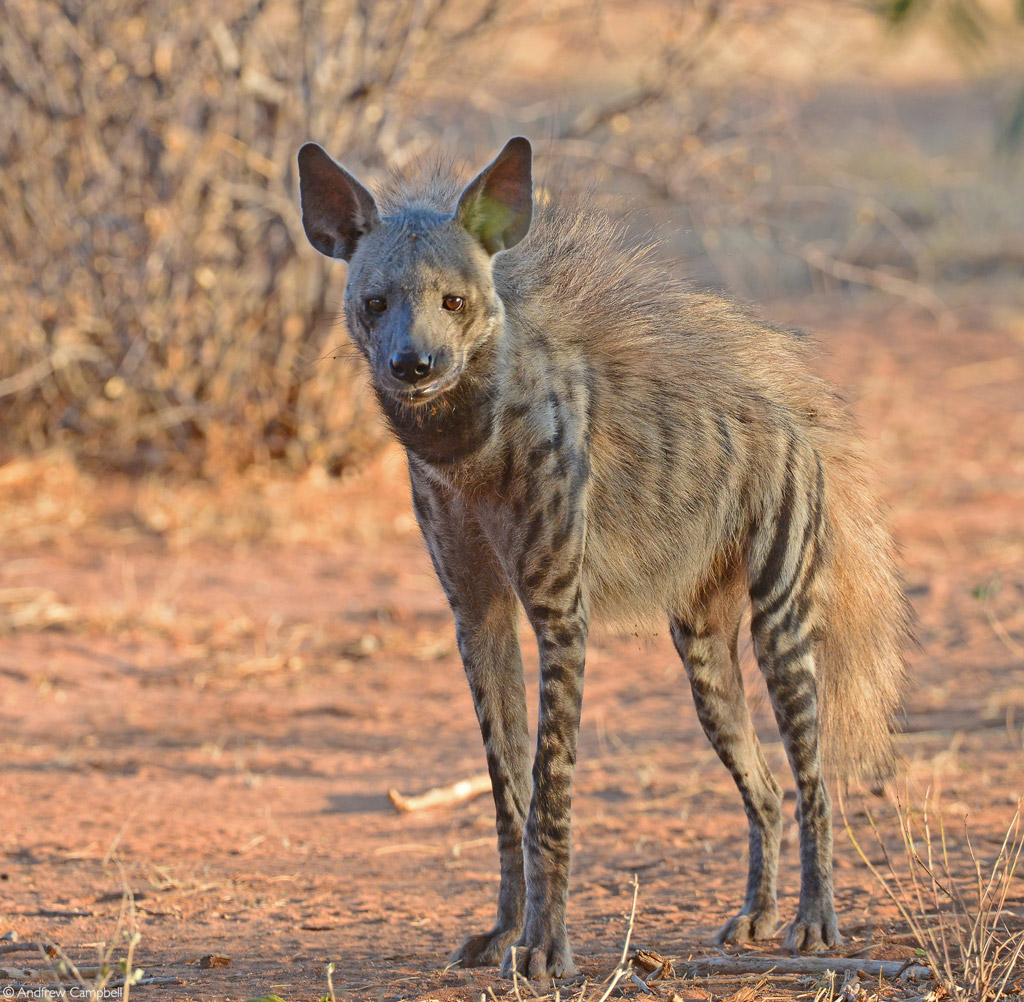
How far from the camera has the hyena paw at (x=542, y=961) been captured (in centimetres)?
308

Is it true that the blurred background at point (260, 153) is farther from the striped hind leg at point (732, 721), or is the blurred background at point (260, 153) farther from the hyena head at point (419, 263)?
the hyena head at point (419, 263)

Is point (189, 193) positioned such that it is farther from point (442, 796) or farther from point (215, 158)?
point (442, 796)

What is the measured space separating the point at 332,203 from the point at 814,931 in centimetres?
218

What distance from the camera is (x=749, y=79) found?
806 centimetres

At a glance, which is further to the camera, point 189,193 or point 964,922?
point 189,193

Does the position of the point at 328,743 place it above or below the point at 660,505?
below

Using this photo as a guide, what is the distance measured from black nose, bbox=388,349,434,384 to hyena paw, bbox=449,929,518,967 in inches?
52.5

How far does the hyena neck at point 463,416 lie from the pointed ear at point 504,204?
31cm

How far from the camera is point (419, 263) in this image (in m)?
3.17

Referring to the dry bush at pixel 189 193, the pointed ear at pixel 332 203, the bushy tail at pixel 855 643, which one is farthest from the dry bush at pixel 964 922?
the dry bush at pixel 189 193

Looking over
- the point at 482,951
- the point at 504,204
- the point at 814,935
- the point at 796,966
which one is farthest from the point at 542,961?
the point at 504,204

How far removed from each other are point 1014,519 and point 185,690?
490 centimetres

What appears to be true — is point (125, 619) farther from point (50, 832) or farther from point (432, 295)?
point (432, 295)

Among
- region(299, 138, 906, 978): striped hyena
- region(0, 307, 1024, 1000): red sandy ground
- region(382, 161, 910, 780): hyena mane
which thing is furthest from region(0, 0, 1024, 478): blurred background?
region(299, 138, 906, 978): striped hyena
